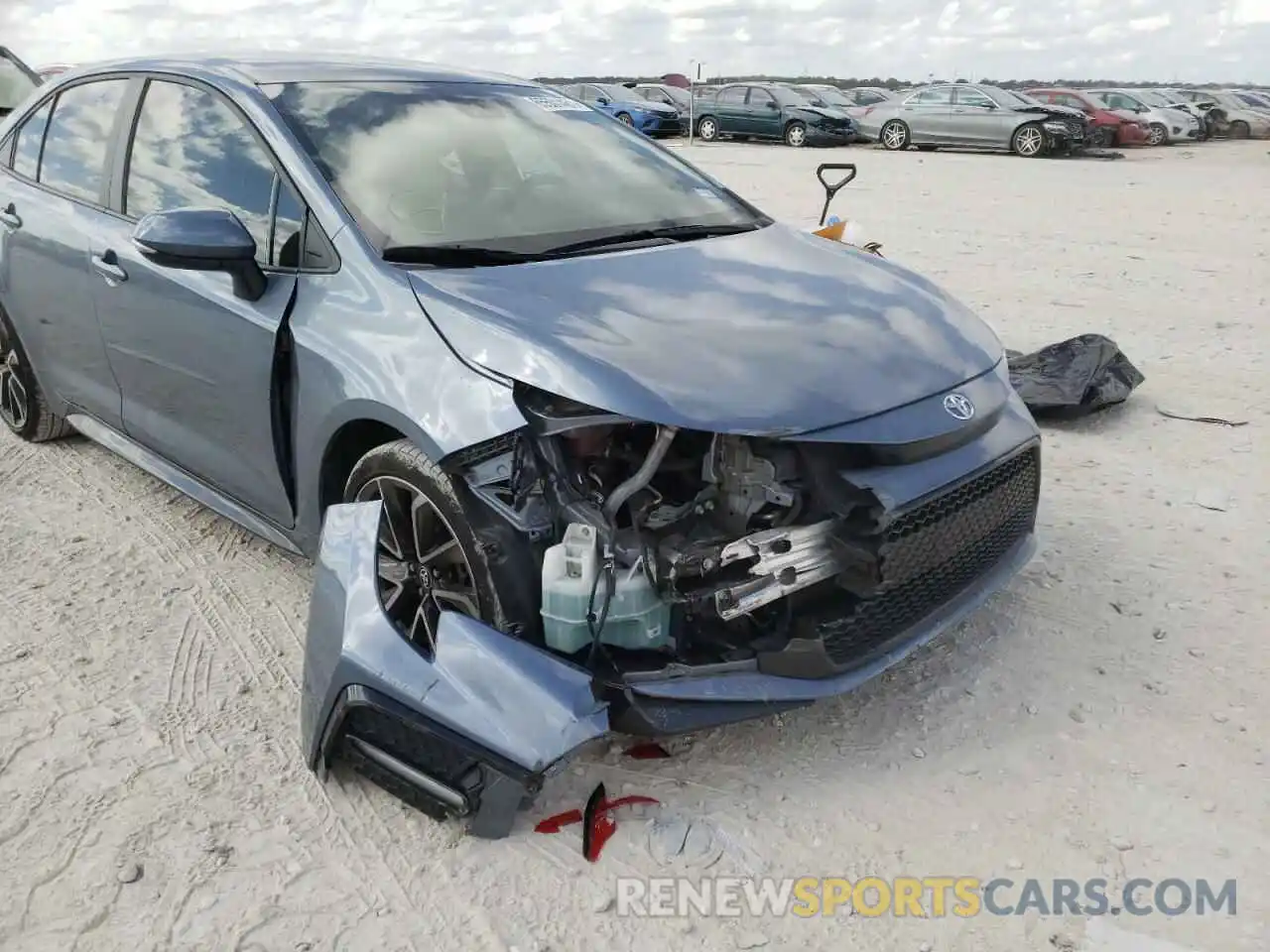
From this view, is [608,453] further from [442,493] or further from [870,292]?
[870,292]

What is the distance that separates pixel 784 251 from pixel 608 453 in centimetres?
111

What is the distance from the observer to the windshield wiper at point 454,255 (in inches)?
111

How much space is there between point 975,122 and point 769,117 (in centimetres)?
468

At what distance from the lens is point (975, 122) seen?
21.0 metres

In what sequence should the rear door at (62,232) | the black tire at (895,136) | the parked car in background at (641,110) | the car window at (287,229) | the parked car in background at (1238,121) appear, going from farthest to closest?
the parked car in background at (1238,121) → the parked car in background at (641,110) → the black tire at (895,136) → the rear door at (62,232) → the car window at (287,229)

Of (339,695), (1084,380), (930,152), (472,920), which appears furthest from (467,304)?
(930,152)

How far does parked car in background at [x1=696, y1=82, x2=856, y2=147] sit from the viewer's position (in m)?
22.8

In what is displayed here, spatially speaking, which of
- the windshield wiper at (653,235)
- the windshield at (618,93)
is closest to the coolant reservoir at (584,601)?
the windshield wiper at (653,235)

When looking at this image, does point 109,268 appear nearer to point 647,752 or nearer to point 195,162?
point 195,162

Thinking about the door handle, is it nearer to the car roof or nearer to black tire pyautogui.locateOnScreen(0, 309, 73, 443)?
the car roof

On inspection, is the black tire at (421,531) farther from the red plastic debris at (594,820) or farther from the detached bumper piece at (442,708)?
the red plastic debris at (594,820)

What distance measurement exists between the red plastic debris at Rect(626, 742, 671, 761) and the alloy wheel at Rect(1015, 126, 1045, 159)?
2000 centimetres

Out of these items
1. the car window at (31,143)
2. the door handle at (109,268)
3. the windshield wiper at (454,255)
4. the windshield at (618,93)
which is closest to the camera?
the windshield wiper at (454,255)

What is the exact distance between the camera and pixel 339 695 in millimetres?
2473
